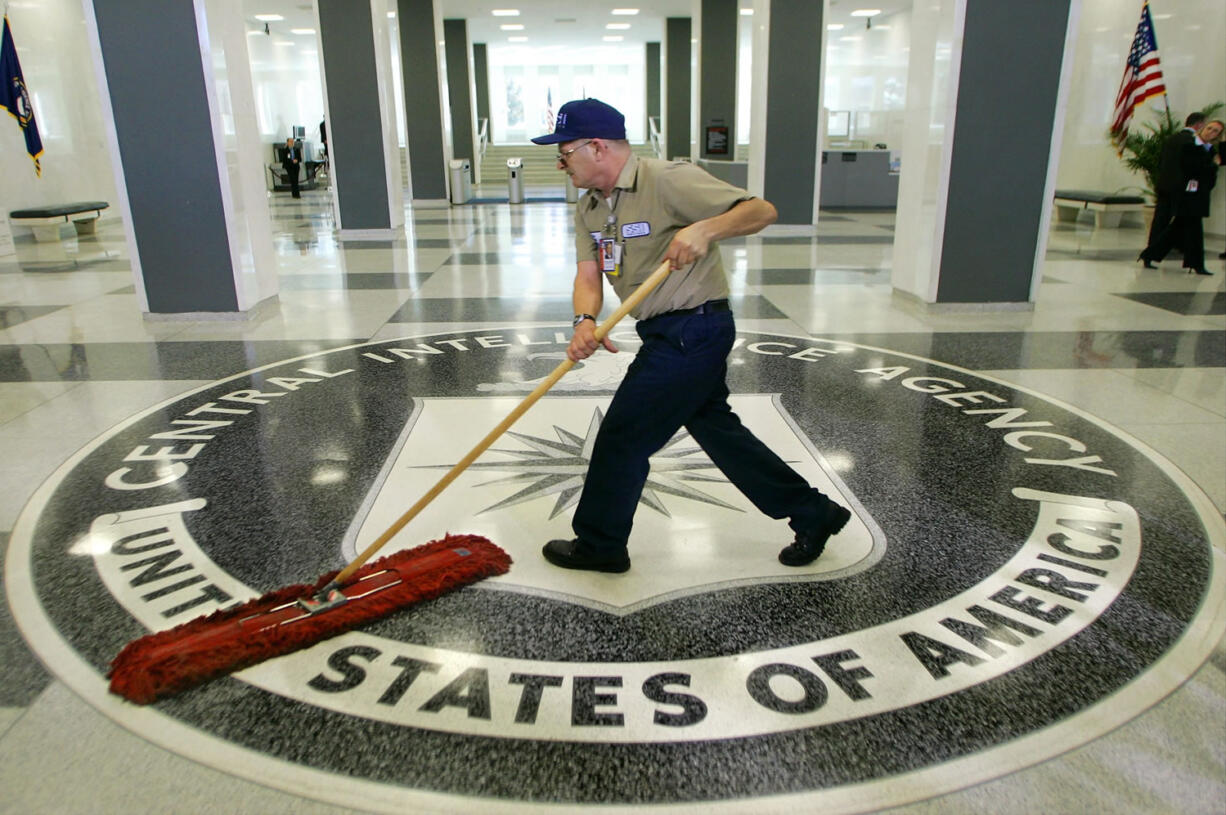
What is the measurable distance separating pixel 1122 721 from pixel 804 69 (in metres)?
11.0

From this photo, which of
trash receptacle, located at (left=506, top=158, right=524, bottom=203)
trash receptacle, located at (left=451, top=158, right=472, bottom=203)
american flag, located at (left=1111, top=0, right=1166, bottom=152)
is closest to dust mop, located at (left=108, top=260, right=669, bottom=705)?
american flag, located at (left=1111, top=0, right=1166, bottom=152)

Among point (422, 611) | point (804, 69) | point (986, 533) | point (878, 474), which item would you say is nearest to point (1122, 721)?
point (986, 533)

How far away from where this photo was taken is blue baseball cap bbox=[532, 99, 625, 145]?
229cm

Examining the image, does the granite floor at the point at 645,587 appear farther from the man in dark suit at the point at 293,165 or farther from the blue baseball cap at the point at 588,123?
the man in dark suit at the point at 293,165

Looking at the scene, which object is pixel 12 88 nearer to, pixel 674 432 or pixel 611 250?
pixel 611 250

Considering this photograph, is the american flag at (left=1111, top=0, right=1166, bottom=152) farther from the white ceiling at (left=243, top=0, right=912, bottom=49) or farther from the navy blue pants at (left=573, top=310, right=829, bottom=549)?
the navy blue pants at (left=573, top=310, right=829, bottom=549)

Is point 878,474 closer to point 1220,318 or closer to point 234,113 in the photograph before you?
point 1220,318

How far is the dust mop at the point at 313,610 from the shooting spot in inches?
85.0

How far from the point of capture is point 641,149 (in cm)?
2969

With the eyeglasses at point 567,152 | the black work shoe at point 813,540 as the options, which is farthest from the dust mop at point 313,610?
the black work shoe at point 813,540

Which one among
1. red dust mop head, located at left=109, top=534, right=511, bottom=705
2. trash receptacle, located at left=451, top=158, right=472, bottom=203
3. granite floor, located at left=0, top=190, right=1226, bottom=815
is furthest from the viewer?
trash receptacle, located at left=451, top=158, right=472, bottom=203

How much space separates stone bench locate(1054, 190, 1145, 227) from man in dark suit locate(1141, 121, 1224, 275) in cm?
362

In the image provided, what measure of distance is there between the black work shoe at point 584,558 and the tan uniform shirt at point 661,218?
0.75 m

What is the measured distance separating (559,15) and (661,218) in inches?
892
